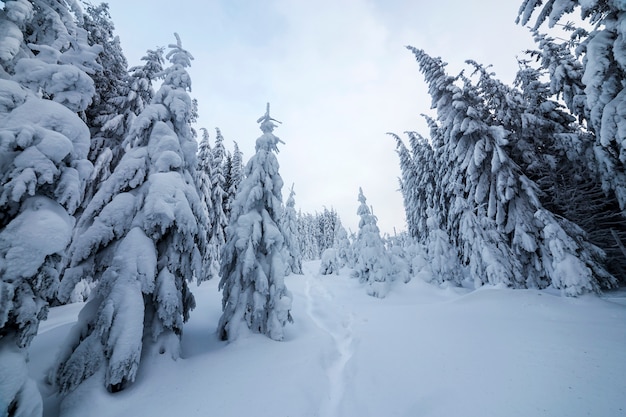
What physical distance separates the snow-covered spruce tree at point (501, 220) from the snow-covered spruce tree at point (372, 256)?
8063 mm

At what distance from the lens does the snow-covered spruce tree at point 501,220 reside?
11.7 metres

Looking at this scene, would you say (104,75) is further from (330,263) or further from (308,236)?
(308,236)

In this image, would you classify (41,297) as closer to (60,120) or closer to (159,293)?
(159,293)

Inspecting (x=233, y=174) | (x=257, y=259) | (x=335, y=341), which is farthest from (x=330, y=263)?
(x=257, y=259)

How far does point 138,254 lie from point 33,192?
2.97m

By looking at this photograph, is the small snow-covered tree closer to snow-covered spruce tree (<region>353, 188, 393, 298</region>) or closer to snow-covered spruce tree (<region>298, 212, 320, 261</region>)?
snow-covered spruce tree (<region>353, 188, 393, 298</region>)

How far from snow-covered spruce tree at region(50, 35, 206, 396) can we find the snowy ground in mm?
751

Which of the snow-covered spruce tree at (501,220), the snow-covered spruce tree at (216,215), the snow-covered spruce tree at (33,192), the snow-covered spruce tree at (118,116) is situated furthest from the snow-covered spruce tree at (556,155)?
the snow-covered spruce tree at (216,215)

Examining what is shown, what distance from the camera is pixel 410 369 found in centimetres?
740

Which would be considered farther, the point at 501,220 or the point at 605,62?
the point at 501,220

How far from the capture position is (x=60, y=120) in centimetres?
555

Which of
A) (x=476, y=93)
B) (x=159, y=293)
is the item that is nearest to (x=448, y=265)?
(x=476, y=93)

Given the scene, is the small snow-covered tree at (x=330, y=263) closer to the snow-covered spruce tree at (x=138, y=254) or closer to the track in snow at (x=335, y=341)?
the track in snow at (x=335, y=341)

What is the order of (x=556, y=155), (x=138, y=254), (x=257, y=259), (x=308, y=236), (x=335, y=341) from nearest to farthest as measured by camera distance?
(x=138, y=254) < (x=335, y=341) < (x=257, y=259) < (x=556, y=155) < (x=308, y=236)
